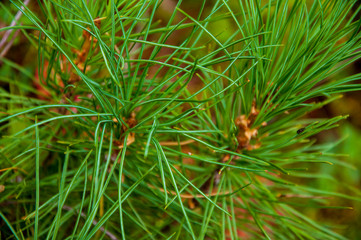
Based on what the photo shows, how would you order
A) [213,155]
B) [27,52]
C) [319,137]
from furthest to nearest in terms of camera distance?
[319,137]
[27,52]
[213,155]

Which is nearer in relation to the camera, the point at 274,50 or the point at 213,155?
the point at 274,50

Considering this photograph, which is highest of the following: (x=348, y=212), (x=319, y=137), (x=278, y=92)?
(x=278, y=92)

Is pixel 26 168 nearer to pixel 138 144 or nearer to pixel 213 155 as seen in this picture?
pixel 138 144

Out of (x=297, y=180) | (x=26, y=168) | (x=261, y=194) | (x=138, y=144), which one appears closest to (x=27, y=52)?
(x=26, y=168)

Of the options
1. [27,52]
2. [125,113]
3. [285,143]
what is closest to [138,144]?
[125,113]

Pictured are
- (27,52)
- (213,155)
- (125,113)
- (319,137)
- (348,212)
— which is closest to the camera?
(125,113)

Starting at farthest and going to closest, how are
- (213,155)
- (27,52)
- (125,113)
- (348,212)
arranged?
(348,212) < (27,52) < (213,155) < (125,113)

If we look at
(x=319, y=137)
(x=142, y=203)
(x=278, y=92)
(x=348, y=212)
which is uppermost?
(x=278, y=92)

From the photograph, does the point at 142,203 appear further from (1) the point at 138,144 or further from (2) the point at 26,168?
(2) the point at 26,168

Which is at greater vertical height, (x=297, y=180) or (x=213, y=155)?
(x=213, y=155)
